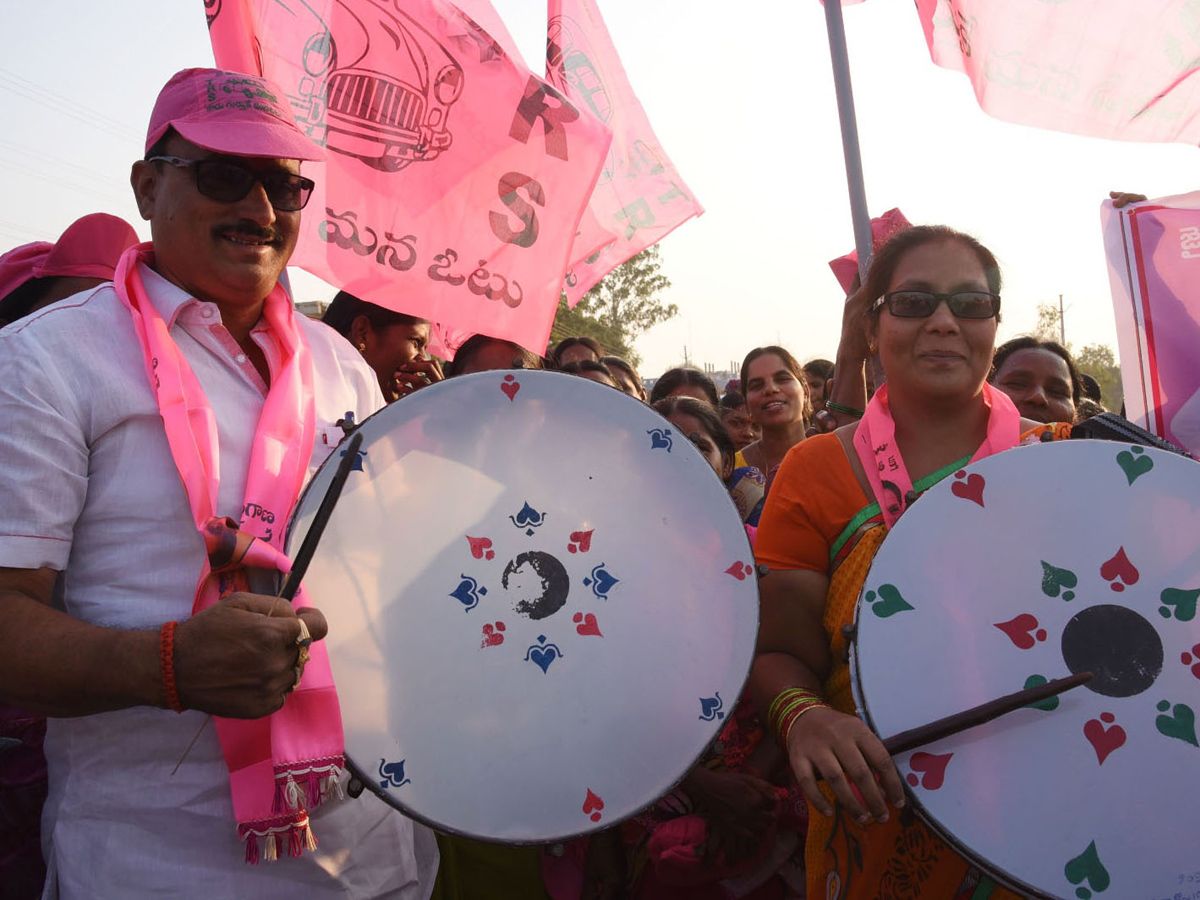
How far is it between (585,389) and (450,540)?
1.16 ft

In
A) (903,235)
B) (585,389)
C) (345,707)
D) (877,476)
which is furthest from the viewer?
(903,235)

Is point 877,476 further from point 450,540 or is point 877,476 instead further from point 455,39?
point 455,39

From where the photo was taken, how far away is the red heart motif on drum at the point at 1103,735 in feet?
4.52

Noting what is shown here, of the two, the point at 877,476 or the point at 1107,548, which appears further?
the point at 877,476

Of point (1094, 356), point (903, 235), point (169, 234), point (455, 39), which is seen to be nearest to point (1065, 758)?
point (903, 235)

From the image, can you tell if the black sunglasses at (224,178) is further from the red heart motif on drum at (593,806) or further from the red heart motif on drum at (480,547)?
the red heart motif on drum at (593,806)

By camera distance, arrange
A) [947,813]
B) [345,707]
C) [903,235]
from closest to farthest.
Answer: [947,813], [345,707], [903,235]

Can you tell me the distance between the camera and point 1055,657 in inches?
56.4

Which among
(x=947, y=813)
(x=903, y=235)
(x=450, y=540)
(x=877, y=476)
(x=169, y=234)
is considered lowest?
(x=947, y=813)

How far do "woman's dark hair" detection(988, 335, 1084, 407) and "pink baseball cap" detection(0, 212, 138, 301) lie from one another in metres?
3.02

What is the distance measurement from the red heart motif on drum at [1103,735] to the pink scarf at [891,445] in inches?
19.2

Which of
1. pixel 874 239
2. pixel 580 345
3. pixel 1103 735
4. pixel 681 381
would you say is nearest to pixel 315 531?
pixel 1103 735

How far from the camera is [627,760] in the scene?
1.47 metres

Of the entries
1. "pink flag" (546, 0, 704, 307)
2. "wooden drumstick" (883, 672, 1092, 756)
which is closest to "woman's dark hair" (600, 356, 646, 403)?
"pink flag" (546, 0, 704, 307)
